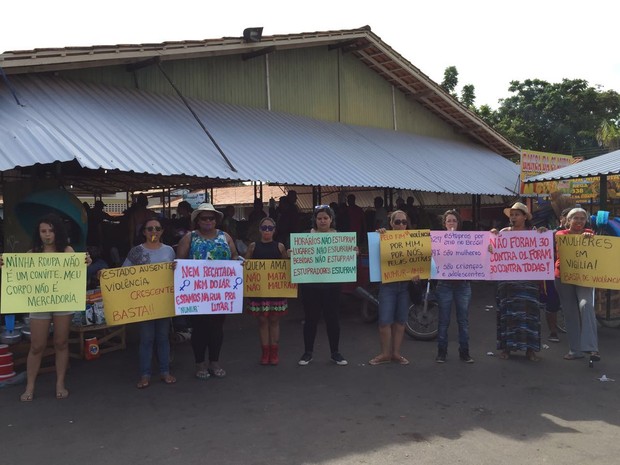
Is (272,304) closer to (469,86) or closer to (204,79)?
(204,79)

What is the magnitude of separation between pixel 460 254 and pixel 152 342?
11.6 ft

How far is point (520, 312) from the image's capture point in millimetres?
6043

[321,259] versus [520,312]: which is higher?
[321,259]

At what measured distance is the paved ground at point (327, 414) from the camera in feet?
12.5

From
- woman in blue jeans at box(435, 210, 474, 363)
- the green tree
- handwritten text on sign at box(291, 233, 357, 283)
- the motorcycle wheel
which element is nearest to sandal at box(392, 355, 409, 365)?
woman in blue jeans at box(435, 210, 474, 363)

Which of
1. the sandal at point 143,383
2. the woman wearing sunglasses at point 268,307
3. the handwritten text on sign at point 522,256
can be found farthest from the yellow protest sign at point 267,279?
the handwritten text on sign at point 522,256

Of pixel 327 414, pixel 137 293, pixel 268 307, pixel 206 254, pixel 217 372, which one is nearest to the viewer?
pixel 327 414

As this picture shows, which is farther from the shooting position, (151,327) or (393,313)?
(393,313)

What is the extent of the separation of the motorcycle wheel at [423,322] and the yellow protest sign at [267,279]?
213cm

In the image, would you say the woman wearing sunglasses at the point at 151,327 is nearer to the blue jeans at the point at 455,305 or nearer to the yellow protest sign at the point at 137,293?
the yellow protest sign at the point at 137,293

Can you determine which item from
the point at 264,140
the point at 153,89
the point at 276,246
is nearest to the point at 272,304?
the point at 276,246

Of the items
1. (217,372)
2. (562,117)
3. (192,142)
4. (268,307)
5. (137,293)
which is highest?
(562,117)

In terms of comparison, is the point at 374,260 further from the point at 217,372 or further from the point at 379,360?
the point at 217,372

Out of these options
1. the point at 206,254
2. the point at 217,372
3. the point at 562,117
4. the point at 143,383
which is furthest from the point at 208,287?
the point at 562,117
